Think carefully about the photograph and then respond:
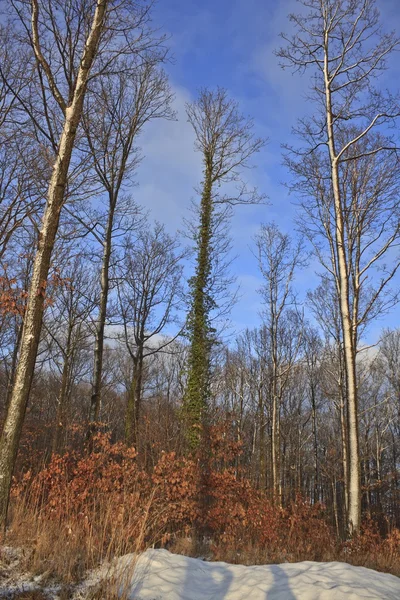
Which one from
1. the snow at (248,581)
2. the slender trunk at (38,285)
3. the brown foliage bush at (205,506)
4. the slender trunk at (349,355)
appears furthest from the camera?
the slender trunk at (349,355)

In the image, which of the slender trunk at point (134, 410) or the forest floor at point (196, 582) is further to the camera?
the slender trunk at point (134, 410)

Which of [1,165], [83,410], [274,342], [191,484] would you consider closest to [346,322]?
[191,484]

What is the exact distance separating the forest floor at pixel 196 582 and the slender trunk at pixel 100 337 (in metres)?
5.33

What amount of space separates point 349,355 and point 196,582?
17.7ft

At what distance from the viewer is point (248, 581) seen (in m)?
4.16

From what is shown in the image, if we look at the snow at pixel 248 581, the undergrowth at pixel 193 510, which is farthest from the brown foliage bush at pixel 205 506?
the snow at pixel 248 581

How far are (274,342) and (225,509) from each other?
28.6 ft

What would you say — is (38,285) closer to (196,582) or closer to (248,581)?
(196,582)

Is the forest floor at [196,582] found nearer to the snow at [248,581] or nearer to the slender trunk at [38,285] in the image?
the snow at [248,581]

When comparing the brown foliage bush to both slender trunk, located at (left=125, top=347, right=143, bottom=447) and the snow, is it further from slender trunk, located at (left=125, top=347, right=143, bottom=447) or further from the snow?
the snow

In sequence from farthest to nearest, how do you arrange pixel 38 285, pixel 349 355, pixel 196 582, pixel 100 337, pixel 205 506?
pixel 100 337
pixel 205 506
pixel 349 355
pixel 38 285
pixel 196 582

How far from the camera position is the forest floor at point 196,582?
3.45 metres

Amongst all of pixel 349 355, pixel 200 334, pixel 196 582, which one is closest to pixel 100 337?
pixel 200 334

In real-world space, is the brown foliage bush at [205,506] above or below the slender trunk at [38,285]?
below
